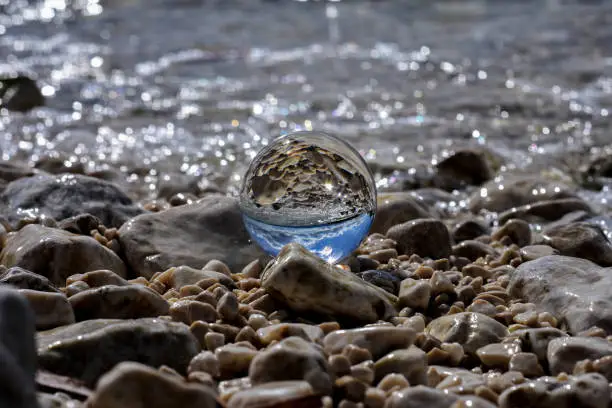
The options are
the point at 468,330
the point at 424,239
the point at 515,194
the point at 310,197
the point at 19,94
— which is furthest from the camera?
the point at 19,94

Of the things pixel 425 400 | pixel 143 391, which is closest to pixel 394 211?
pixel 425 400

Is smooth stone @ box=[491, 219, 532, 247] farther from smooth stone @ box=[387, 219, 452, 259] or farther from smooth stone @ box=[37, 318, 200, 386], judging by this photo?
smooth stone @ box=[37, 318, 200, 386]

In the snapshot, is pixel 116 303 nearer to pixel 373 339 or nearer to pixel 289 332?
pixel 289 332

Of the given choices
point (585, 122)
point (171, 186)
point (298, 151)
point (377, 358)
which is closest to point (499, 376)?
point (377, 358)

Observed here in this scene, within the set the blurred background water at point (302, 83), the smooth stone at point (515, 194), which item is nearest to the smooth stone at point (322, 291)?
the smooth stone at point (515, 194)

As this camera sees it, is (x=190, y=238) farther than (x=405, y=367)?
Yes

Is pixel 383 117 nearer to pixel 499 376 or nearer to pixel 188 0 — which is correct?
pixel 499 376

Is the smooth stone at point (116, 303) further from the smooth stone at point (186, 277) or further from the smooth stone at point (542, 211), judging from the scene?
the smooth stone at point (542, 211)
